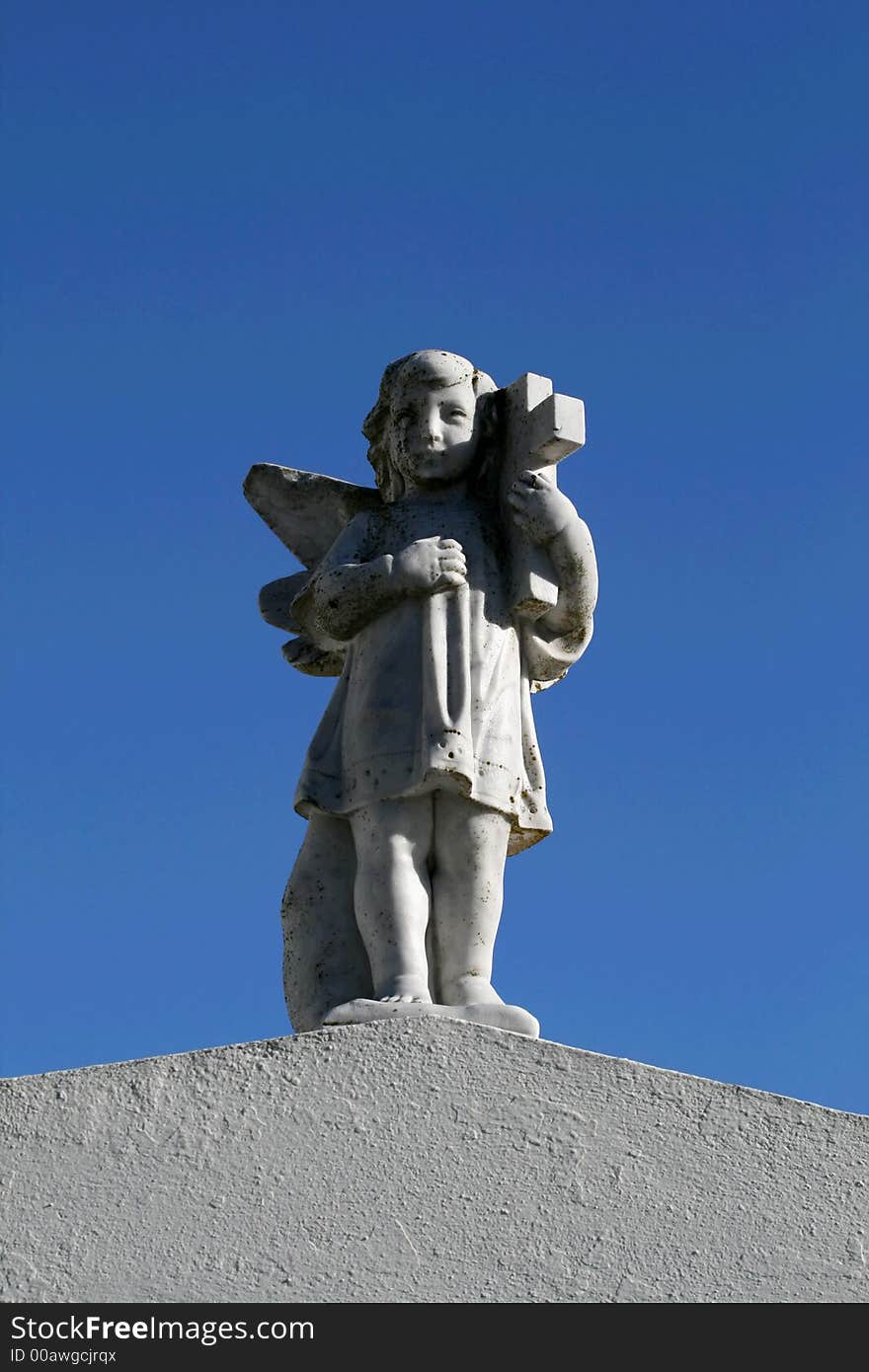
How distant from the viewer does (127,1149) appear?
734 centimetres

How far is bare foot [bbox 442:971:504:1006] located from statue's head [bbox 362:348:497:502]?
1.94 metres

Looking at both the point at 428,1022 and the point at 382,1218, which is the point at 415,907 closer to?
the point at 428,1022

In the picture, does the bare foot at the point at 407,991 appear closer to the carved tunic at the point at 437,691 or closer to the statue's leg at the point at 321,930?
the statue's leg at the point at 321,930

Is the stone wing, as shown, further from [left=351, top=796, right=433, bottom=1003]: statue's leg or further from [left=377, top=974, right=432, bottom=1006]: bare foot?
[left=377, top=974, right=432, bottom=1006]: bare foot

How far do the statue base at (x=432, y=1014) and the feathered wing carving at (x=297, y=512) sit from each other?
64.3 inches

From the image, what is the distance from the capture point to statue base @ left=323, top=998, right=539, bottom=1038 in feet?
25.4

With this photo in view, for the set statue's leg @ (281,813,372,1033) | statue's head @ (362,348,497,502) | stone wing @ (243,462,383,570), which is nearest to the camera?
statue's leg @ (281,813,372,1033)

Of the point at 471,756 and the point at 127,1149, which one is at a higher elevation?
the point at 471,756

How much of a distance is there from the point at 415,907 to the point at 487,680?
2.85 ft

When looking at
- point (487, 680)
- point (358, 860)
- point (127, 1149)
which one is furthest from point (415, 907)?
point (127, 1149)

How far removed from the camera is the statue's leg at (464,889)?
26.8 ft

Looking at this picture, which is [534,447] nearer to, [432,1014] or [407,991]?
[407,991]

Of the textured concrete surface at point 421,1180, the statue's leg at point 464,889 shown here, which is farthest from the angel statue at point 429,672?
the textured concrete surface at point 421,1180

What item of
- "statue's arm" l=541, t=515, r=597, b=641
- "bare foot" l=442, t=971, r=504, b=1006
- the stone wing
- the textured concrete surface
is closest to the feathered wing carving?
the stone wing
